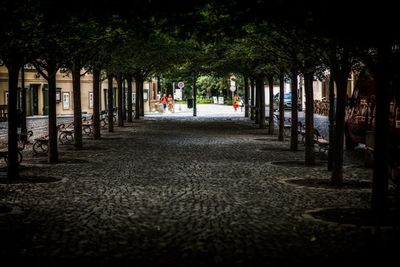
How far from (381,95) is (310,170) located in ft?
21.8

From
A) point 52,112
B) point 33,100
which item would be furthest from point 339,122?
point 33,100

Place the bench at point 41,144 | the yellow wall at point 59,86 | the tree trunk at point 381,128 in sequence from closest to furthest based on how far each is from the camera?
the tree trunk at point 381,128
the bench at point 41,144
the yellow wall at point 59,86

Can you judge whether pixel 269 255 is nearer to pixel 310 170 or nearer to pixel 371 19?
pixel 371 19

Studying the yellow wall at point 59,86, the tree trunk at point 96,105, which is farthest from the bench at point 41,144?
the yellow wall at point 59,86

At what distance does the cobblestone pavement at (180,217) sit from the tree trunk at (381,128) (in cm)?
66

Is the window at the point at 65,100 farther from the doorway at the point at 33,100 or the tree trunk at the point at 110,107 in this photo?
the tree trunk at the point at 110,107

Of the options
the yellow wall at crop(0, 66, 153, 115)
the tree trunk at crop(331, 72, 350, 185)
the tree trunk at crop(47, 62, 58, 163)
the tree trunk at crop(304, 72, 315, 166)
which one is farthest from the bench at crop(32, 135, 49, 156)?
the yellow wall at crop(0, 66, 153, 115)

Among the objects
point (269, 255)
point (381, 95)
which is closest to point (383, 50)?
point (381, 95)

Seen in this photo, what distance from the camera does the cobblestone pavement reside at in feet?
23.4

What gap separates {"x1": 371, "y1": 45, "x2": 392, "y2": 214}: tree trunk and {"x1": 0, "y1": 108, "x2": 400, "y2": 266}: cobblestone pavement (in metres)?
0.66

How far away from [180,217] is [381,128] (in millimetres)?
2870

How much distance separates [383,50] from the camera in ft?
29.2

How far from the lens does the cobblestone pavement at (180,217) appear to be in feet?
23.4

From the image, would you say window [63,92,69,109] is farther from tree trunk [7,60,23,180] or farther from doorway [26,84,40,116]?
tree trunk [7,60,23,180]
